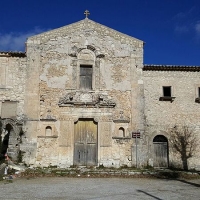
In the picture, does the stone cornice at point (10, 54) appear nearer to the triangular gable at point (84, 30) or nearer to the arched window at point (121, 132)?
the triangular gable at point (84, 30)

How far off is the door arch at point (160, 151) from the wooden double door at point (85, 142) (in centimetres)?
381

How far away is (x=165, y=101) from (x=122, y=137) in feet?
12.4

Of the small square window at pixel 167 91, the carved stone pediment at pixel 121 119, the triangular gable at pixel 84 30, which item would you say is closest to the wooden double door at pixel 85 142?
the carved stone pediment at pixel 121 119

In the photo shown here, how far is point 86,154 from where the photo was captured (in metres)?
17.0

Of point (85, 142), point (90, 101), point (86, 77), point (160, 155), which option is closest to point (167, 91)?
point (160, 155)

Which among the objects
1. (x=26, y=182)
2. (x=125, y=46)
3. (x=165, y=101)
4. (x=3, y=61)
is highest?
(x=125, y=46)

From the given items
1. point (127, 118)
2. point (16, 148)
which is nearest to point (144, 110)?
point (127, 118)

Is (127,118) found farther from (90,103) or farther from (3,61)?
(3,61)

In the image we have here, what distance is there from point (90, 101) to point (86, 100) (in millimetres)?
247

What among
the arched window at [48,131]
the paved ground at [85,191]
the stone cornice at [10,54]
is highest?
the stone cornice at [10,54]

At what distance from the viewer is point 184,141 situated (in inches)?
717

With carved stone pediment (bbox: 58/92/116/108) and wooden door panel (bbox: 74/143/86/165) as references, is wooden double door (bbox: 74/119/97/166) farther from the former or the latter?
carved stone pediment (bbox: 58/92/116/108)

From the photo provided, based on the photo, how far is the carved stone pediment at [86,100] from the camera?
1717cm

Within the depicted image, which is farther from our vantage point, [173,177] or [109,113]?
[109,113]
